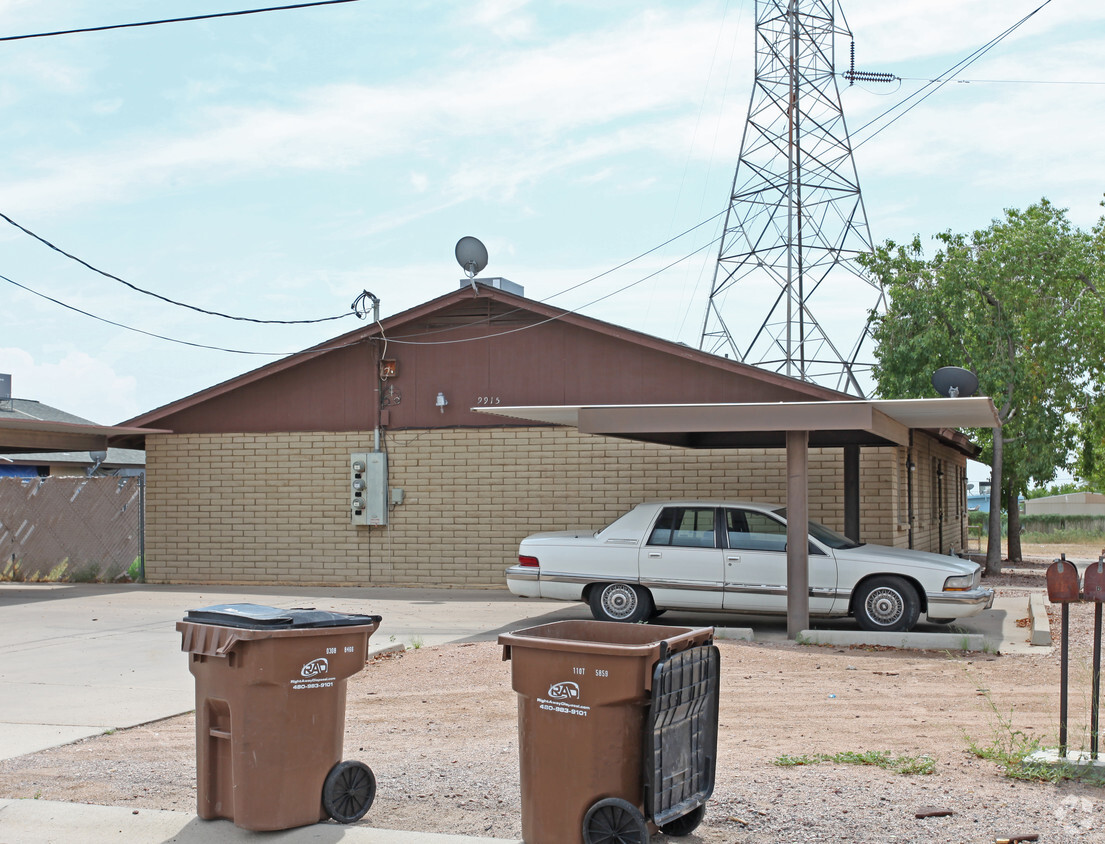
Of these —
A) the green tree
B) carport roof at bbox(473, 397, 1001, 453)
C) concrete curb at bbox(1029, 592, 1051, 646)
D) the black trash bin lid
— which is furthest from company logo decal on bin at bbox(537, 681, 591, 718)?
the green tree

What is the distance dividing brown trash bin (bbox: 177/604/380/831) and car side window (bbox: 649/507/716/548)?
7.58 metres

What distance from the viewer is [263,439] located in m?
20.1

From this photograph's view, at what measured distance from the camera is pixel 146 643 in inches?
496

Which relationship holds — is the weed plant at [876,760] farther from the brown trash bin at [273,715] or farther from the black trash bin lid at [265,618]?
the black trash bin lid at [265,618]

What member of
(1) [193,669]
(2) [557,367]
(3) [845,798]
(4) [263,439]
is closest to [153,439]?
(4) [263,439]

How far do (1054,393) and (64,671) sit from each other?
23762mm

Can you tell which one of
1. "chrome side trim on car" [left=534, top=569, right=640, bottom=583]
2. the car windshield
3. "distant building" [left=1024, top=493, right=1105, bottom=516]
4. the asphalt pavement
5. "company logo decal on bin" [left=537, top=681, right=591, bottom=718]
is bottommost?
"distant building" [left=1024, top=493, right=1105, bottom=516]

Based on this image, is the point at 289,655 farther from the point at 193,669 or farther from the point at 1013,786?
the point at 1013,786

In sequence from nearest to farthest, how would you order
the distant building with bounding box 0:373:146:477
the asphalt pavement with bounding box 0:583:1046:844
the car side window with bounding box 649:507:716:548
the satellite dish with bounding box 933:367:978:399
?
the asphalt pavement with bounding box 0:583:1046:844
the car side window with bounding box 649:507:716:548
the satellite dish with bounding box 933:367:978:399
the distant building with bounding box 0:373:146:477

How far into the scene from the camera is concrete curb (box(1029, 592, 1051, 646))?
39.1 feet

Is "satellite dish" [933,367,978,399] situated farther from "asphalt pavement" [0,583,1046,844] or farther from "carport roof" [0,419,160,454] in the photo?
"carport roof" [0,419,160,454]

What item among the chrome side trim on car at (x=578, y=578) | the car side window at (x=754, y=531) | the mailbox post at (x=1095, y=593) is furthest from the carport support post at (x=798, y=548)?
the mailbox post at (x=1095, y=593)

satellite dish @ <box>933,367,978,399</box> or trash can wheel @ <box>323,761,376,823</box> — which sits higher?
satellite dish @ <box>933,367,978,399</box>

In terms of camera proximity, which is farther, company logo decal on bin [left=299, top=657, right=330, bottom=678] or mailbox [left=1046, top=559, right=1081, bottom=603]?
mailbox [left=1046, top=559, right=1081, bottom=603]
